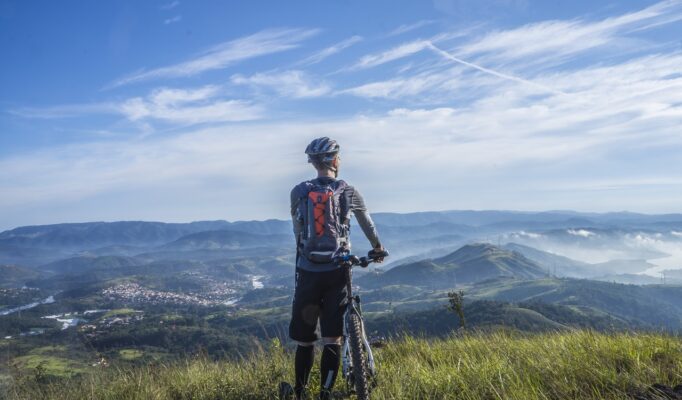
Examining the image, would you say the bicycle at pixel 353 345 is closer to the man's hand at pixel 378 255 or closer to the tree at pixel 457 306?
the man's hand at pixel 378 255

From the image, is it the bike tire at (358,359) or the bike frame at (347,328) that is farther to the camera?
the bike frame at (347,328)

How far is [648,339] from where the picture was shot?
5.66m

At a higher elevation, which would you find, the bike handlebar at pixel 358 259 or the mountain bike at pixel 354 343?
the bike handlebar at pixel 358 259

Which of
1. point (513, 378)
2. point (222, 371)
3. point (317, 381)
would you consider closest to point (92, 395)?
point (222, 371)

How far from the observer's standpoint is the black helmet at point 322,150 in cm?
559

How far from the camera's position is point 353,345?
5125 millimetres

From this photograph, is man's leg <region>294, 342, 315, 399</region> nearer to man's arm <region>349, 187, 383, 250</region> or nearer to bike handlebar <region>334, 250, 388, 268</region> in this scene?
bike handlebar <region>334, 250, 388, 268</region>

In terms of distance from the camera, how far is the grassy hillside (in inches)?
174

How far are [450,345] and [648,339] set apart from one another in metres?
2.64

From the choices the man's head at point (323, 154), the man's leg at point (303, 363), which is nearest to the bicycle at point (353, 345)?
the man's leg at point (303, 363)

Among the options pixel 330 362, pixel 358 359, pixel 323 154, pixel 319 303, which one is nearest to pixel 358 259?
pixel 319 303

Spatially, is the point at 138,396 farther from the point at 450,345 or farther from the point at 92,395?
the point at 450,345

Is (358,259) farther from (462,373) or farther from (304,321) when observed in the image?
(462,373)

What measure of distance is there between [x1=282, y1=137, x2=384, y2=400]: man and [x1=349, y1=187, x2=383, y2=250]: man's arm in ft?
0.05
